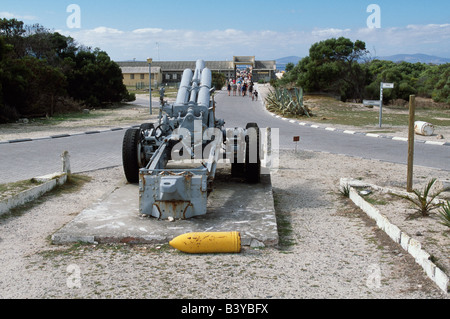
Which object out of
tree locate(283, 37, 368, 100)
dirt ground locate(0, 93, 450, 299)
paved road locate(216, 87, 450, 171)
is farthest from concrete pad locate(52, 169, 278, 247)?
tree locate(283, 37, 368, 100)

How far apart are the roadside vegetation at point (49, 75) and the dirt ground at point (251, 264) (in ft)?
55.2

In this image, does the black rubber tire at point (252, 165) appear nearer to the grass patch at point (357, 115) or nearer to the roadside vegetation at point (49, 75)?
the grass patch at point (357, 115)

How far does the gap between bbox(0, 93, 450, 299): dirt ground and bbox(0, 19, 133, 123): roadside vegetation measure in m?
16.8

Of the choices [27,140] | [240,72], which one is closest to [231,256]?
[27,140]

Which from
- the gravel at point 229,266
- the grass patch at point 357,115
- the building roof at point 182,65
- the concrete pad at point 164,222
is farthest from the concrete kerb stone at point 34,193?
the building roof at point 182,65

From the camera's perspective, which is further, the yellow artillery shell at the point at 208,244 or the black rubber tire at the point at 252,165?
the black rubber tire at the point at 252,165

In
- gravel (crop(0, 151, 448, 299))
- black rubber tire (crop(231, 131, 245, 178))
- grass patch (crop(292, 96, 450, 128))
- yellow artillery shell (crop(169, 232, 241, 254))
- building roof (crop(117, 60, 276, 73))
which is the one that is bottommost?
gravel (crop(0, 151, 448, 299))

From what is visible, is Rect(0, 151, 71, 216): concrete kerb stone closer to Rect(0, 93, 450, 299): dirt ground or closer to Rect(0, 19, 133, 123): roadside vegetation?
Rect(0, 93, 450, 299): dirt ground

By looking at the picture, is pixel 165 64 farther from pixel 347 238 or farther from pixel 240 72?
pixel 347 238

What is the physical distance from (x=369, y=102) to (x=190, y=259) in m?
16.0

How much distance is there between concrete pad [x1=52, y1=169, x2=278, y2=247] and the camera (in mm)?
6035

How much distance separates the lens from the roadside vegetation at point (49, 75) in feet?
74.8

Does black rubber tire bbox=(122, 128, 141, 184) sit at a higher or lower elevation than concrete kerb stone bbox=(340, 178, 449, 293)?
higher

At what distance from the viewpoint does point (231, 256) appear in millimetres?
5602
